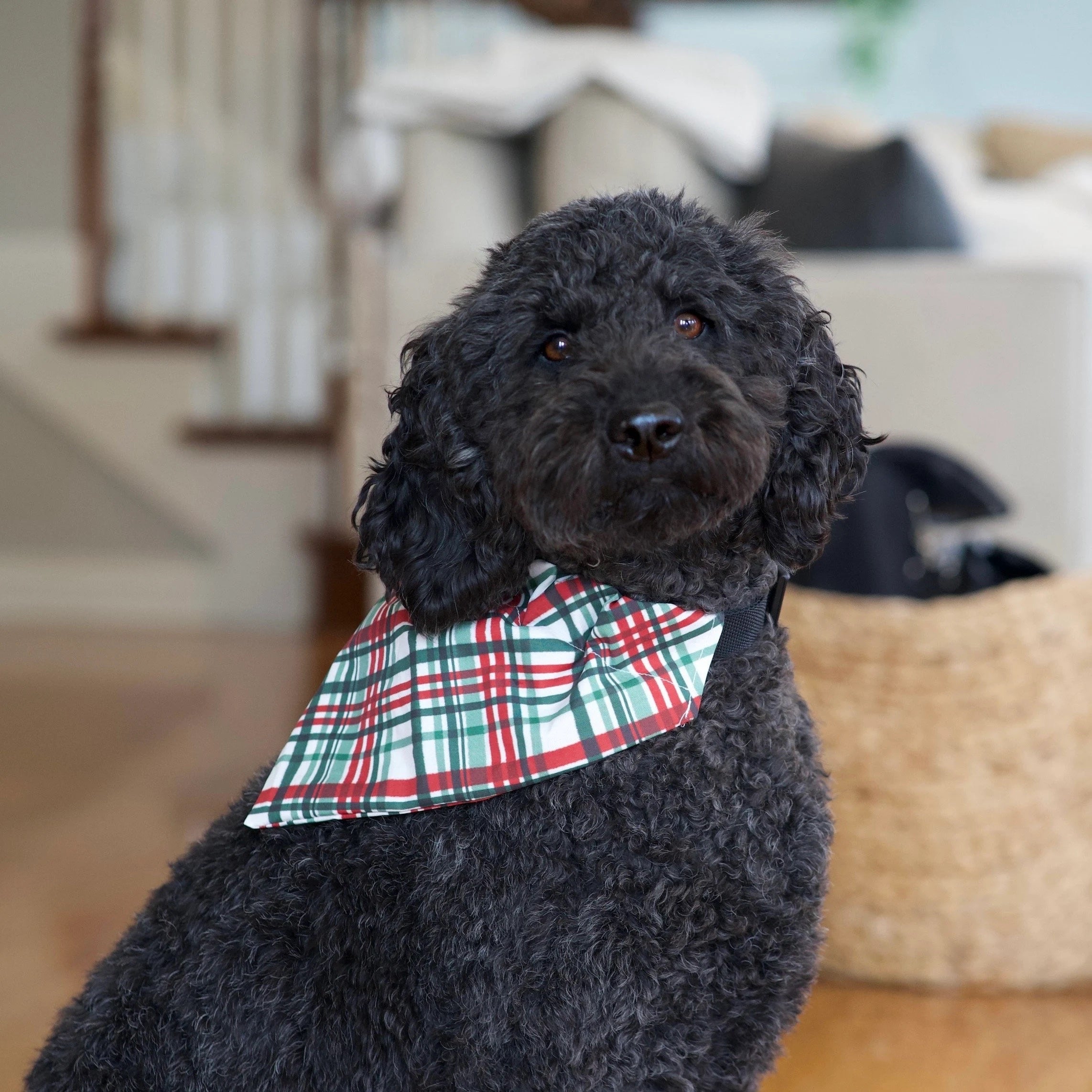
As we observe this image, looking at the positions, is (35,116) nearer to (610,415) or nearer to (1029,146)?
(1029,146)

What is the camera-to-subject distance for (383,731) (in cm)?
80

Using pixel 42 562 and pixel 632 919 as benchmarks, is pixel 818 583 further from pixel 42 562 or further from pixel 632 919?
pixel 42 562

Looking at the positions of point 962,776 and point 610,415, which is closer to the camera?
point 610,415

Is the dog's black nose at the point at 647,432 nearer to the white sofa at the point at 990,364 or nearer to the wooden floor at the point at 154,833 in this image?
the wooden floor at the point at 154,833

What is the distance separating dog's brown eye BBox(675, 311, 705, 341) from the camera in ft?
2.53

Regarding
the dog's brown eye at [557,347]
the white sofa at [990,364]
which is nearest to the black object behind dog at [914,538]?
the white sofa at [990,364]

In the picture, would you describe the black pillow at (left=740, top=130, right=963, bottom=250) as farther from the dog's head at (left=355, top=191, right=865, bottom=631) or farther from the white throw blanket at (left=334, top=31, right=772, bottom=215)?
the dog's head at (left=355, top=191, right=865, bottom=631)

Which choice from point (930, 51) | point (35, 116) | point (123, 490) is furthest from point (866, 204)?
point (35, 116)

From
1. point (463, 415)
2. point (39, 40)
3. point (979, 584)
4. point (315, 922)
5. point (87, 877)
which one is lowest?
point (87, 877)

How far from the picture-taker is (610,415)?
709 mm

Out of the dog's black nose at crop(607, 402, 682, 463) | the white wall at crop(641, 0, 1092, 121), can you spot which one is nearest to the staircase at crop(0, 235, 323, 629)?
the white wall at crop(641, 0, 1092, 121)

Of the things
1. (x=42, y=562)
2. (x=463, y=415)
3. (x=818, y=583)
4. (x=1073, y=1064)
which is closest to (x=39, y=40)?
(x=42, y=562)

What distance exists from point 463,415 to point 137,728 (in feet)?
7.17

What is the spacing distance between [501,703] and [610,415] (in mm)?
210
